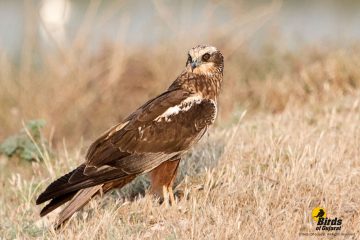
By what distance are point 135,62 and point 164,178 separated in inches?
235

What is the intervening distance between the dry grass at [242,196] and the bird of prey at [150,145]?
0.20 m

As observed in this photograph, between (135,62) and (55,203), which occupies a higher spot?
(55,203)

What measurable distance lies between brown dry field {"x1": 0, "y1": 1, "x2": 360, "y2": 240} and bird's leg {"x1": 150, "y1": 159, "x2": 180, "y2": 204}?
4.8 inches

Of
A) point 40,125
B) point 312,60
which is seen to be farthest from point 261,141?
point 312,60

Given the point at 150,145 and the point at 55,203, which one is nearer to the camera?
the point at 55,203

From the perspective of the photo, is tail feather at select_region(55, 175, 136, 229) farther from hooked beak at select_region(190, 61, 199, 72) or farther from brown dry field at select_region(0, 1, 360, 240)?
hooked beak at select_region(190, 61, 199, 72)

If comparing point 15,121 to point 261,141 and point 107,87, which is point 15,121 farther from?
point 261,141

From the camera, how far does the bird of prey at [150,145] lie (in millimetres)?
5715

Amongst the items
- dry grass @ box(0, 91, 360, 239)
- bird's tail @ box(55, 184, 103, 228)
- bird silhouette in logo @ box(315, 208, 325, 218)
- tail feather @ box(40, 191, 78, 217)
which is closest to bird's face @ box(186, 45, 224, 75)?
dry grass @ box(0, 91, 360, 239)

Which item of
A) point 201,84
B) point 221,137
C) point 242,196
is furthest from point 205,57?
point 242,196

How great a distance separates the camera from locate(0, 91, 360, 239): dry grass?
5.16m

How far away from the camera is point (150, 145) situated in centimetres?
599

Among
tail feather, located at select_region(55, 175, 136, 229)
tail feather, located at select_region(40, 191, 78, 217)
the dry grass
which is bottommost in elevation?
the dry grass

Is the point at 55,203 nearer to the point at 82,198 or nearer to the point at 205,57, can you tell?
the point at 82,198
